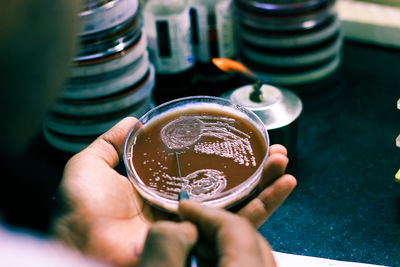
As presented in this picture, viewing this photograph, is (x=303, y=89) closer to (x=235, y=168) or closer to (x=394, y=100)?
(x=394, y=100)

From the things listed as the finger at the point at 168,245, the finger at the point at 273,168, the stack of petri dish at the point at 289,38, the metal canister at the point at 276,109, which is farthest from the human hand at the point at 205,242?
the stack of petri dish at the point at 289,38

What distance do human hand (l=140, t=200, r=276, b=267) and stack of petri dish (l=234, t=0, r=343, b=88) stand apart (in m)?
0.84

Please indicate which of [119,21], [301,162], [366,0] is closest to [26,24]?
[119,21]

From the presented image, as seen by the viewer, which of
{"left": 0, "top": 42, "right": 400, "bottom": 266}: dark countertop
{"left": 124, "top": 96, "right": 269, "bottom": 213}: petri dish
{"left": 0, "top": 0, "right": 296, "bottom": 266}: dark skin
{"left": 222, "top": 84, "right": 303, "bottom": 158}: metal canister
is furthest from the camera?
{"left": 222, "top": 84, "right": 303, "bottom": 158}: metal canister

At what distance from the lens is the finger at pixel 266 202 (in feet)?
3.14

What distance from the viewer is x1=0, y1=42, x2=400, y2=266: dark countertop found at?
1066 mm

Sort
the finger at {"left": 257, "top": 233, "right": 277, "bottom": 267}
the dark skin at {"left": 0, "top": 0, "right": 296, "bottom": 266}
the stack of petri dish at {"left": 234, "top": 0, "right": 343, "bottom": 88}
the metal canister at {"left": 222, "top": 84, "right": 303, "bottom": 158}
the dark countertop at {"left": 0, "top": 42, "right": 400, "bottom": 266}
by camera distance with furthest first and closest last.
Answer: the stack of petri dish at {"left": 234, "top": 0, "right": 343, "bottom": 88}
the metal canister at {"left": 222, "top": 84, "right": 303, "bottom": 158}
the dark countertop at {"left": 0, "top": 42, "right": 400, "bottom": 266}
the finger at {"left": 257, "top": 233, "right": 277, "bottom": 267}
the dark skin at {"left": 0, "top": 0, "right": 296, "bottom": 266}

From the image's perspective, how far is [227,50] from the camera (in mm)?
1549

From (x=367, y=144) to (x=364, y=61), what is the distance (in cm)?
46

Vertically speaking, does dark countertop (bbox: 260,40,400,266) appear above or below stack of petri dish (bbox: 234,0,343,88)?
below

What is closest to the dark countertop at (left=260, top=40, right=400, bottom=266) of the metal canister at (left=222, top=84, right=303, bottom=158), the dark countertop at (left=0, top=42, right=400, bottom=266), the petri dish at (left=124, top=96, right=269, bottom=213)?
the dark countertop at (left=0, top=42, right=400, bottom=266)

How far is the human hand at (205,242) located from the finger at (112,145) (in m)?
0.34

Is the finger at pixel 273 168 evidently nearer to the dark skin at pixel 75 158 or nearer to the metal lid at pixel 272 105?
the dark skin at pixel 75 158

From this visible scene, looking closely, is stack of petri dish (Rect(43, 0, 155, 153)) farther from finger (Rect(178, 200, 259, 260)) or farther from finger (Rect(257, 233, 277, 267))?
finger (Rect(257, 233, 277, 267))
